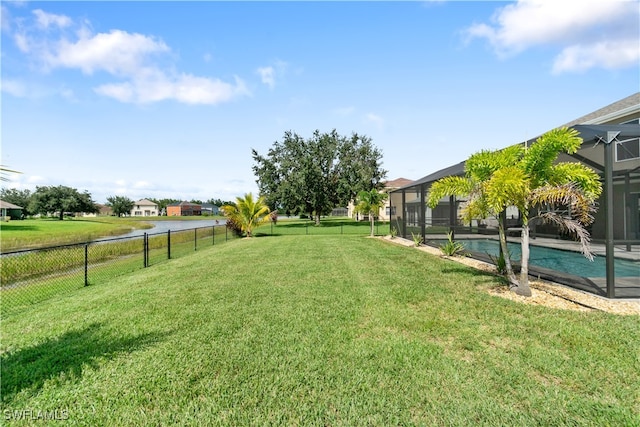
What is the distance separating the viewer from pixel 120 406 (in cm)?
248

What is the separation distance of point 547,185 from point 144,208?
4765 inches

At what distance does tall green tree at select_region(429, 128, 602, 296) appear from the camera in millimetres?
5047

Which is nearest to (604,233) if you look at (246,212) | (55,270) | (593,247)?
(593,247)

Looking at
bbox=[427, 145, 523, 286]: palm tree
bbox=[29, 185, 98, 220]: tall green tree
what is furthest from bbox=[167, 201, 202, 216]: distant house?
bbox=[427, 145, 523, 286]: palm tree

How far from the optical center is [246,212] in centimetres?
2052

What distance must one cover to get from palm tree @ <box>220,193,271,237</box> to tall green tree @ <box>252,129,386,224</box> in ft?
36.2

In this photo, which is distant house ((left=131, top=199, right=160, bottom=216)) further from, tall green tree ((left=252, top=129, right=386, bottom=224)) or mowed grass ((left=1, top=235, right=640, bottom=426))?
mowed grass ((left=1, top=235, right=640, bottom=426))

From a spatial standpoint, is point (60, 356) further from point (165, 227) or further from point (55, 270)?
point (165, 227)

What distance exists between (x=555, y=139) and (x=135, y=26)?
34.0 ft

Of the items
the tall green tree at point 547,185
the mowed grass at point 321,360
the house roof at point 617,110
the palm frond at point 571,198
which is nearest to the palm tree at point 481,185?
the tall green tree at point 547,185

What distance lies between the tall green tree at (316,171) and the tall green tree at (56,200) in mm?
50197

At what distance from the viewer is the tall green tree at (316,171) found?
106 ft

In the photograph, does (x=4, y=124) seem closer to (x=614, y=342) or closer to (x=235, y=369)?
(x=235, y=369)

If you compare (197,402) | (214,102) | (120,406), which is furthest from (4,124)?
(214,102)
